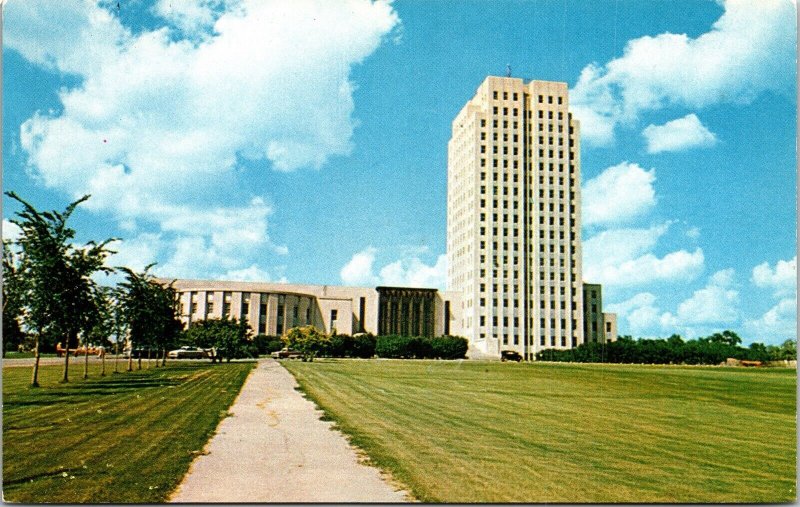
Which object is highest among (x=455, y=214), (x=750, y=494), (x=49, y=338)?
(x=455, y=214)

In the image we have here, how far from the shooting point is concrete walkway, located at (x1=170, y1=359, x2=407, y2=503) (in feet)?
33.9

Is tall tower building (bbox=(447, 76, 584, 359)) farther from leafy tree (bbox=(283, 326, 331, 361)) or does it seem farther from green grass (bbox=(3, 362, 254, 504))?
green grass (bbox=(3, 362, 254, 504))

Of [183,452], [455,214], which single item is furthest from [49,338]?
[455,214]

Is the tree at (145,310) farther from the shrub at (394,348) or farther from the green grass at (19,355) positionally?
the shrub at (394,348)

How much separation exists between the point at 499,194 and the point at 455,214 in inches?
582

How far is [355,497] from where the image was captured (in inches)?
407

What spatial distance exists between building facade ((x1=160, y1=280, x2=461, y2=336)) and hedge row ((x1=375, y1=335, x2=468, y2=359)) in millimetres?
18208

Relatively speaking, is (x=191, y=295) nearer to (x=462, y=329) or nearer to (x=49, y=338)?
(x=462, y=329)

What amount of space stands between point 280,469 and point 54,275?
17289 millimetres

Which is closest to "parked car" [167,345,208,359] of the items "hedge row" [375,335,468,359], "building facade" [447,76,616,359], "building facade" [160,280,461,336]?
"hedge row" [375,335,468,359]

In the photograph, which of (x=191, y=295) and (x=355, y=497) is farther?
(x=191, y=295)

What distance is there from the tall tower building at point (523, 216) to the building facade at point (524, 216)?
18 centimetres

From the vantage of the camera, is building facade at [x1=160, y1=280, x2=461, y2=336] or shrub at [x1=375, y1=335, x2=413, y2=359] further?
building facade at [x1=160, y1=280, x2=461, y2=336]

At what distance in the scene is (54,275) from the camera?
80.4ft
